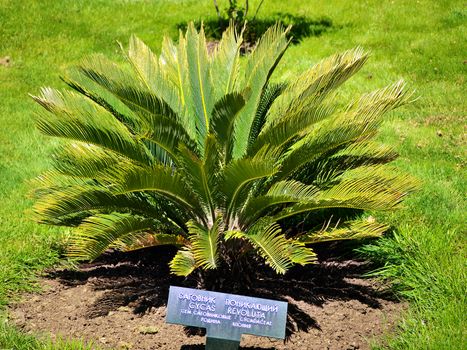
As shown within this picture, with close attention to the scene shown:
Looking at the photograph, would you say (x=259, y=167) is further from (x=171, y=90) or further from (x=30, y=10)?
(x=30, y=10)

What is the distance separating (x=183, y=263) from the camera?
4.14m

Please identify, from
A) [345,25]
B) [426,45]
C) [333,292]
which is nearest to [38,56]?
[345,25]

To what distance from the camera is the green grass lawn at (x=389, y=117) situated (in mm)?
4621

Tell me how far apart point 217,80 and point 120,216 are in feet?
4.14

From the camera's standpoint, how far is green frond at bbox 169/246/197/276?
13.4ft

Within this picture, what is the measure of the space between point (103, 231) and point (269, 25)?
662 centimetres

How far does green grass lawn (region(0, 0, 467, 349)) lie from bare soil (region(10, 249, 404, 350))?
0.17 meters

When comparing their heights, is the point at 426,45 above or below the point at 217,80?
above

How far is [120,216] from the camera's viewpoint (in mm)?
4641

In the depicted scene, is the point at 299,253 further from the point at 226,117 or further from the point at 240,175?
the point at 226,117

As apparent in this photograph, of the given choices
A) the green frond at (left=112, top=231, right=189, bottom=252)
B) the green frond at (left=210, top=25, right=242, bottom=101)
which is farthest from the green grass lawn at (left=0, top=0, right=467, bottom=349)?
the green frond at (left=210, top=25, right=242, bottom=101)

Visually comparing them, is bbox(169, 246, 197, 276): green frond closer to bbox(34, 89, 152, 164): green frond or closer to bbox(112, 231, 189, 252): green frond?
bbox(112, 231, 189, 252): green frond

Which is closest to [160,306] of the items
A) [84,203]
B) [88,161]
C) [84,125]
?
[84,203]

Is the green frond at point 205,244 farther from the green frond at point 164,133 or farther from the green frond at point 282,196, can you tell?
the green frond at point 164,133
